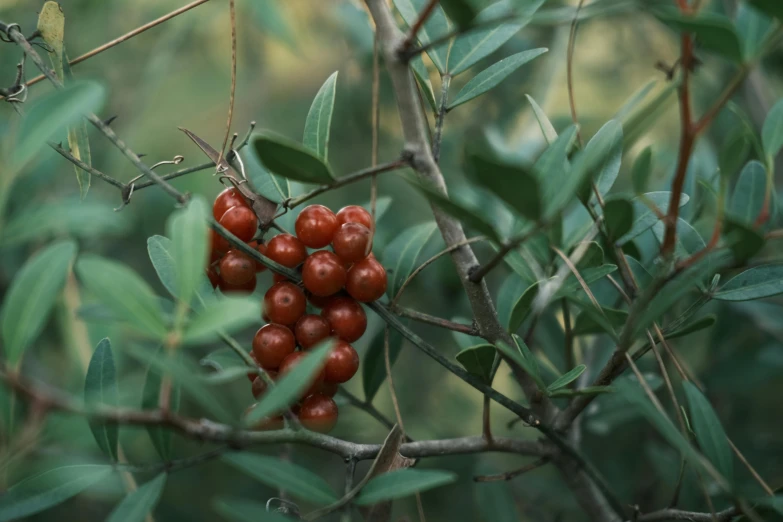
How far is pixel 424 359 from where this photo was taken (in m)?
1.64

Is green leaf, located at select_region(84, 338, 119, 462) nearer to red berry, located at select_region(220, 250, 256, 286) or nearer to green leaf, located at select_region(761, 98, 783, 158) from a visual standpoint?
red berry, located at select_region(220, 250, 256, 286)

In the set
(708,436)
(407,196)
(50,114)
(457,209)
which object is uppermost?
(50,114)

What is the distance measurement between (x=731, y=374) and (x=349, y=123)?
995mm

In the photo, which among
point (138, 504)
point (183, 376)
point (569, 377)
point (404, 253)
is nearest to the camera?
point (183, 376)

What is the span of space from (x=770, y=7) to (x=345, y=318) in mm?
408

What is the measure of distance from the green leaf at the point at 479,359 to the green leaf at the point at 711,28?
0.92ft

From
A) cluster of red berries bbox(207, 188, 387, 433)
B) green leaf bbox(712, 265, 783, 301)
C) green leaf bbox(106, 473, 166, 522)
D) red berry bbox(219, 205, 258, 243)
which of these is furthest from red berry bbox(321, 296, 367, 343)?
green leaf bbox(712, 265, 783, 301)

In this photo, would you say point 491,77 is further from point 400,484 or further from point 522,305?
point 400,484

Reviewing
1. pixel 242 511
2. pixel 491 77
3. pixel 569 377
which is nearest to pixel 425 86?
pixel 491 77

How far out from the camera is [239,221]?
630 millimetres

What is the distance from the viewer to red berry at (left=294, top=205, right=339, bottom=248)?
2.07ft

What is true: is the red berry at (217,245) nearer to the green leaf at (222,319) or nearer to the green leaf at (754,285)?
the green leaf at (222,319)

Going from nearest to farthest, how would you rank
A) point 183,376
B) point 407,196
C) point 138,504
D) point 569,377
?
point 183,376
point 138,504
point 569,377
point 407,196

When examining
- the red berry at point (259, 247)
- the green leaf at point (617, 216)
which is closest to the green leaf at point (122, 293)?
the red berry at point (259, 247)
